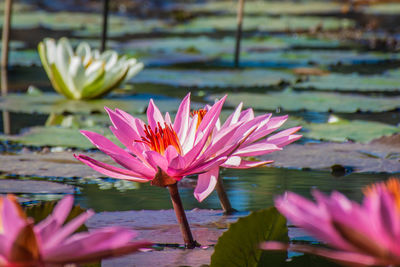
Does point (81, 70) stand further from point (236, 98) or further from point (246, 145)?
point (246, 145)

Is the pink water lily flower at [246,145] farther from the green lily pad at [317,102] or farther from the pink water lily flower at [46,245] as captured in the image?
the green lily pad at [317,102]

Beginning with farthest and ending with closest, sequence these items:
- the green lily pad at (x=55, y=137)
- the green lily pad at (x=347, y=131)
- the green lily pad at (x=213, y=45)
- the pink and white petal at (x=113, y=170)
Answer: the green lily pad at (x=213, y=45), the green lily pad at (x=347, y=131), the green lily pad at (x=55, y=137), the pink and white petal at (x=113, y=170)

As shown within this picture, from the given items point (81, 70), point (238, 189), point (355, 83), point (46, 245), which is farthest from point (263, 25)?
point (46, 245)

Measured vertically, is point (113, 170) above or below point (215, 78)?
above

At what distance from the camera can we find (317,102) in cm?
359

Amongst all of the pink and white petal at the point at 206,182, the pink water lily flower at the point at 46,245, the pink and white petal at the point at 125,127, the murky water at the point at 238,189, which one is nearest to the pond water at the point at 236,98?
the murky water at the point at 238,189

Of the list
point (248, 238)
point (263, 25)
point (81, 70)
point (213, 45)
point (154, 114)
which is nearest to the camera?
point (248, 238)

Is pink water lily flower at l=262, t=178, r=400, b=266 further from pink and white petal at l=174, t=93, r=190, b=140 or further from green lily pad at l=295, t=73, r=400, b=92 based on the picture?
green lily pad at l=295, t=73, r=400, b=92

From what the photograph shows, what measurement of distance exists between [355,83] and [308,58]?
5.66ft

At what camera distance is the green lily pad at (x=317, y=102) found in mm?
3426

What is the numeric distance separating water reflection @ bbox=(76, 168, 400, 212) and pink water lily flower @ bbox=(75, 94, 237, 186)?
0.53m

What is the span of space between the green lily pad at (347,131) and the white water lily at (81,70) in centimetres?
121

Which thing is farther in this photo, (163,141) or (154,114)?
(154,114)

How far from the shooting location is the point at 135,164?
3.73ft
